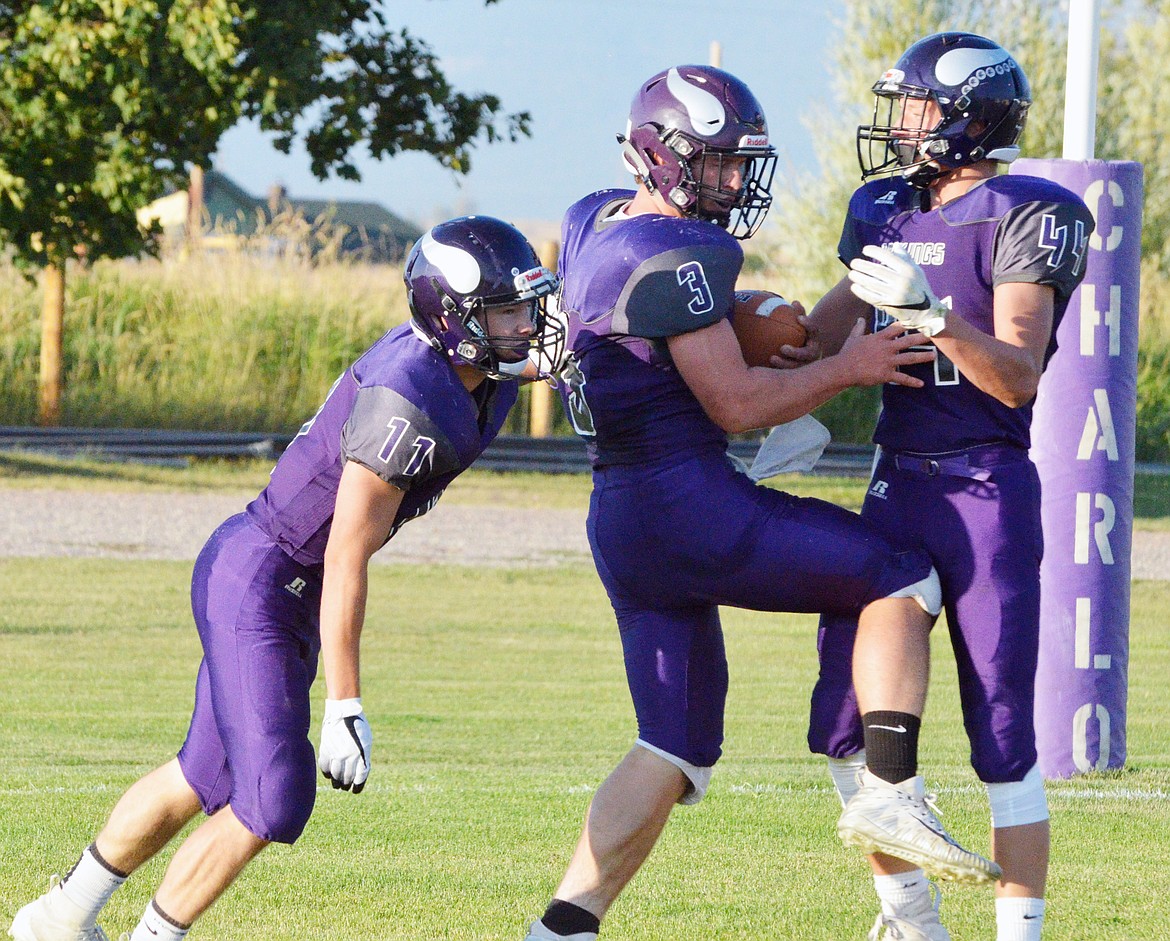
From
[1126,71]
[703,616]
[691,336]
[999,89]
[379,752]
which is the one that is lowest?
[379,752]

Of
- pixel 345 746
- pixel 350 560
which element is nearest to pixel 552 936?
pixel 345 746

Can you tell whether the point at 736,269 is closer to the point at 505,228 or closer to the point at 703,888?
the point at 505,228

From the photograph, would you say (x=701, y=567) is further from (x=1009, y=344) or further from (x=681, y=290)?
(x=1009, y=344)

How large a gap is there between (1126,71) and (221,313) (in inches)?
707

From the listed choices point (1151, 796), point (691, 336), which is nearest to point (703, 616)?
point (691, 336)

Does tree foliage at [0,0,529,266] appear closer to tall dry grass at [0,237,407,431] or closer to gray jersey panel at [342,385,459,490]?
tall dry grass at [0,237,407,431]

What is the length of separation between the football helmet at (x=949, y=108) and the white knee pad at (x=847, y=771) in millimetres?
1325

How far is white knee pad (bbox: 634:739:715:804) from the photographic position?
12.3 feet

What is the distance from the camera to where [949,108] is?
380 cm

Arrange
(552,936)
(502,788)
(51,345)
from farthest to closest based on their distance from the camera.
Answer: (51,345) < (502,788) < (552,936)

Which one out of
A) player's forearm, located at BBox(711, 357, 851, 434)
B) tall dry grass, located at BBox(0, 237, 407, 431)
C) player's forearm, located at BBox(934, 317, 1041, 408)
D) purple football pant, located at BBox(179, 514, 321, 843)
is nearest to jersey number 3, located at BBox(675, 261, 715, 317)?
player's forearm, located at BBox(711, 357, 851, 434)

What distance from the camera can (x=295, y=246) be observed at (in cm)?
2116

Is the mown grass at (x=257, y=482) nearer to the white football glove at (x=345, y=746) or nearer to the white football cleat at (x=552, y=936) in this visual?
the white football cleat at (x=552, y=936)

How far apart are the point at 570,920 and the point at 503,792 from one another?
2.07 meters
